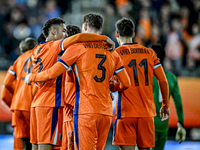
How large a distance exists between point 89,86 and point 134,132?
123 cm

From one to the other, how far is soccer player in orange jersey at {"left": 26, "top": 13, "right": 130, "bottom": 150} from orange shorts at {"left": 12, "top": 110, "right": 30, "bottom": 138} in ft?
6.37

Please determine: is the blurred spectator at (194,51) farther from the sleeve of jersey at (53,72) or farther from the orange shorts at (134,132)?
the sleeve of jersey at (53,72)

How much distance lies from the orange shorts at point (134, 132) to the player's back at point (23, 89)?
1.85 metres

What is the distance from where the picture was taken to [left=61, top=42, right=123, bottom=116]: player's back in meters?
4.30

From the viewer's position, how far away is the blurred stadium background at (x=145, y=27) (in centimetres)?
1051

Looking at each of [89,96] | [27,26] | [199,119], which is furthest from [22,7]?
[89,96]

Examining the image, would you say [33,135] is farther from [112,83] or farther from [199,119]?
[199,119]

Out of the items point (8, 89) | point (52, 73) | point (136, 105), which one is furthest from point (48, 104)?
point (8, 89)

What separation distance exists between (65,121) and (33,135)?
1.71ft

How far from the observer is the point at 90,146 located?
165 inches

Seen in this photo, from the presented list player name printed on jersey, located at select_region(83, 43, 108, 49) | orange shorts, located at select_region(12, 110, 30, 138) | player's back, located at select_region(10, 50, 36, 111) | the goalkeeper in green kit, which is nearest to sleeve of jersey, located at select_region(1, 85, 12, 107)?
player's back, located at select_region(10, 50, 36, 111)

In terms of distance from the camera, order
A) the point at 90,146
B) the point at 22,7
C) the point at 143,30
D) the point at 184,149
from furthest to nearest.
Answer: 1. the point at 22,7
2. the point at 143,30
3. the point at 184,149
4. the point at 90,146

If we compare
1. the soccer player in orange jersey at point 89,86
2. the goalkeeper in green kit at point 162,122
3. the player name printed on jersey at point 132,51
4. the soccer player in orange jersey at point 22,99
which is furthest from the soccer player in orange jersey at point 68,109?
the goalkeeper in green kit at point 162,122

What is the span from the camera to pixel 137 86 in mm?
5133
